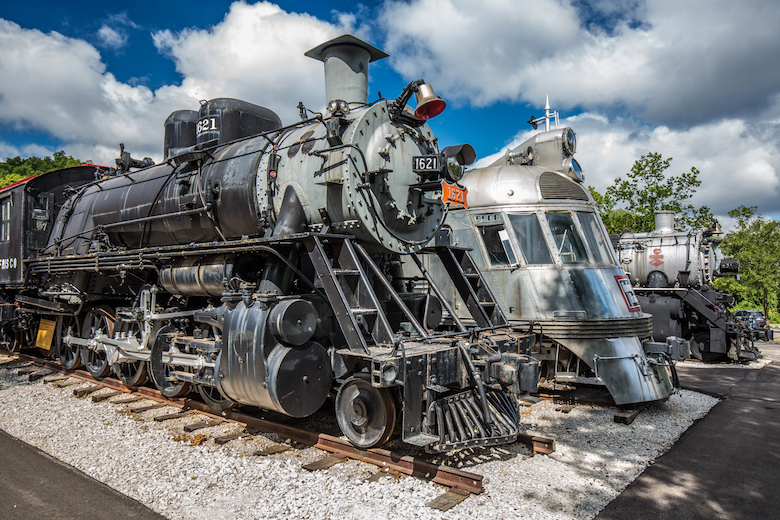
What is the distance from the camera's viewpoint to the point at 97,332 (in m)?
7.72

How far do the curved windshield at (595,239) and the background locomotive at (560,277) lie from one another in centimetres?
2

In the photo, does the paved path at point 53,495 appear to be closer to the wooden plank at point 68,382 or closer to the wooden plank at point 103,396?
the wooden plank at point 103,396

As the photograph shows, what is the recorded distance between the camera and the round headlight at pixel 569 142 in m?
8.26

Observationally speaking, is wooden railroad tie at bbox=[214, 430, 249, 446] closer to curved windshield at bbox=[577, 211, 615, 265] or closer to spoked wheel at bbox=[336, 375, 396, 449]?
spoked wheel at bbox=[336, 375, 396, 449]

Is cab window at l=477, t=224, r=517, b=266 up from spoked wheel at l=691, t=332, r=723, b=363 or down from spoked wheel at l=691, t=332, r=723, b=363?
up

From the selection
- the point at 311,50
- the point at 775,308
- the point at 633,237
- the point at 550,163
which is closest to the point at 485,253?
the point at 550,163

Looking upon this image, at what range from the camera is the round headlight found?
8.26 metres

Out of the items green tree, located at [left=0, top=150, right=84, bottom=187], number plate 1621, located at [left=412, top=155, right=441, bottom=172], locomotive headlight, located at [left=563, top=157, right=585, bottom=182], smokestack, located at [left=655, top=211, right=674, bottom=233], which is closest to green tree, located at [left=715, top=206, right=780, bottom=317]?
smokestack, located at [left=655, top=211, right=674, bottom=233]

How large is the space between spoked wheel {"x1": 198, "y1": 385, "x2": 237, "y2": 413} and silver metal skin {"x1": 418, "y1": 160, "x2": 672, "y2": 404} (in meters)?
3.42

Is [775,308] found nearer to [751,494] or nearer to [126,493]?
[751,494]

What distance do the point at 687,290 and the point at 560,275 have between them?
765 cm

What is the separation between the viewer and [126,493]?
4.10 m

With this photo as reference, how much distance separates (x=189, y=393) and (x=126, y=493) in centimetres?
318

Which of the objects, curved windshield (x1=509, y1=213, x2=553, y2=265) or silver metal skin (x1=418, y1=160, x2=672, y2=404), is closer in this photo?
silver metal skin (x1=418, y1=160, x2=672, y2=404)
